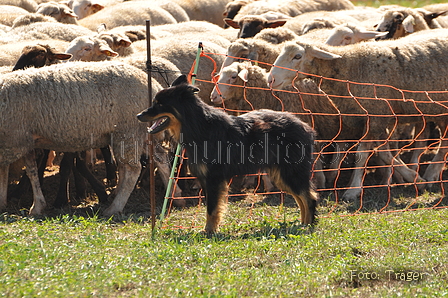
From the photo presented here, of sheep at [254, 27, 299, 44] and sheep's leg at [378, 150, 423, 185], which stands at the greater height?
sheep at [254, 27, 299, 44]

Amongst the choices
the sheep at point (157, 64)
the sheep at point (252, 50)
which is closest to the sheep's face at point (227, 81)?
the sheep at point (157, 64)

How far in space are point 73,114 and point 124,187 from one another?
1.02 metres

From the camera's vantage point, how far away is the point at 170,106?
5.40 metres

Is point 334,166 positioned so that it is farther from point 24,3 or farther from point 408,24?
point 24,3

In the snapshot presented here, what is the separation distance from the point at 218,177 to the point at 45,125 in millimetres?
2399

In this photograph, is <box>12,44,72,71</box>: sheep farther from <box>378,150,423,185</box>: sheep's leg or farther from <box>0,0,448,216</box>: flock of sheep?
<box>378,150,423,185</box>: sheep's leg

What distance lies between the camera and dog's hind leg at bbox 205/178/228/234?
18.1 ft

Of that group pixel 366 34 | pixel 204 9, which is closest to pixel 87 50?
pixel 366 34

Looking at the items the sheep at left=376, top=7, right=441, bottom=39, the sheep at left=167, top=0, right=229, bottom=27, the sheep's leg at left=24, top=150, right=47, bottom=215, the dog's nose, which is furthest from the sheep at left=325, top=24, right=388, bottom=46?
the sheep at left=167, top=0, right=229, bottom=27

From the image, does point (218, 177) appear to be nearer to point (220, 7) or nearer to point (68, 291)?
point (68, 291)

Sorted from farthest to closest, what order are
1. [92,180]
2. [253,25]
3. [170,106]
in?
[253,25], [92,180], [170,106]

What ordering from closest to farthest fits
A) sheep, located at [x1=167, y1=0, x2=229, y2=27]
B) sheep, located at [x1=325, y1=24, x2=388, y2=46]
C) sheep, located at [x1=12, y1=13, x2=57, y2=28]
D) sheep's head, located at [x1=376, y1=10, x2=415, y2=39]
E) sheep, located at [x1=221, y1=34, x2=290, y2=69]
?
sheep, located at [x1=221, y1=34, x2=290, y2=69] → sheep, located at [x1=325, y1=24, x2=388, y2=46] → sheep's head, located at [x1=376, y1=10, x2=415, y2=39] → sheep, located at [x1=12, y1=13, x2=57, y2=28] → sheep, located at [x1=167, y1=0, x2=229, y2=27]

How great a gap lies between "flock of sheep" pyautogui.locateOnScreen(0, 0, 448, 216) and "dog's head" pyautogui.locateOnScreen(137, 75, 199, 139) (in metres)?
0.65

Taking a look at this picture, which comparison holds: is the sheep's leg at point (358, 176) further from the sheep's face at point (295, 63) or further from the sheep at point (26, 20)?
the sheep at point (26, 20)
